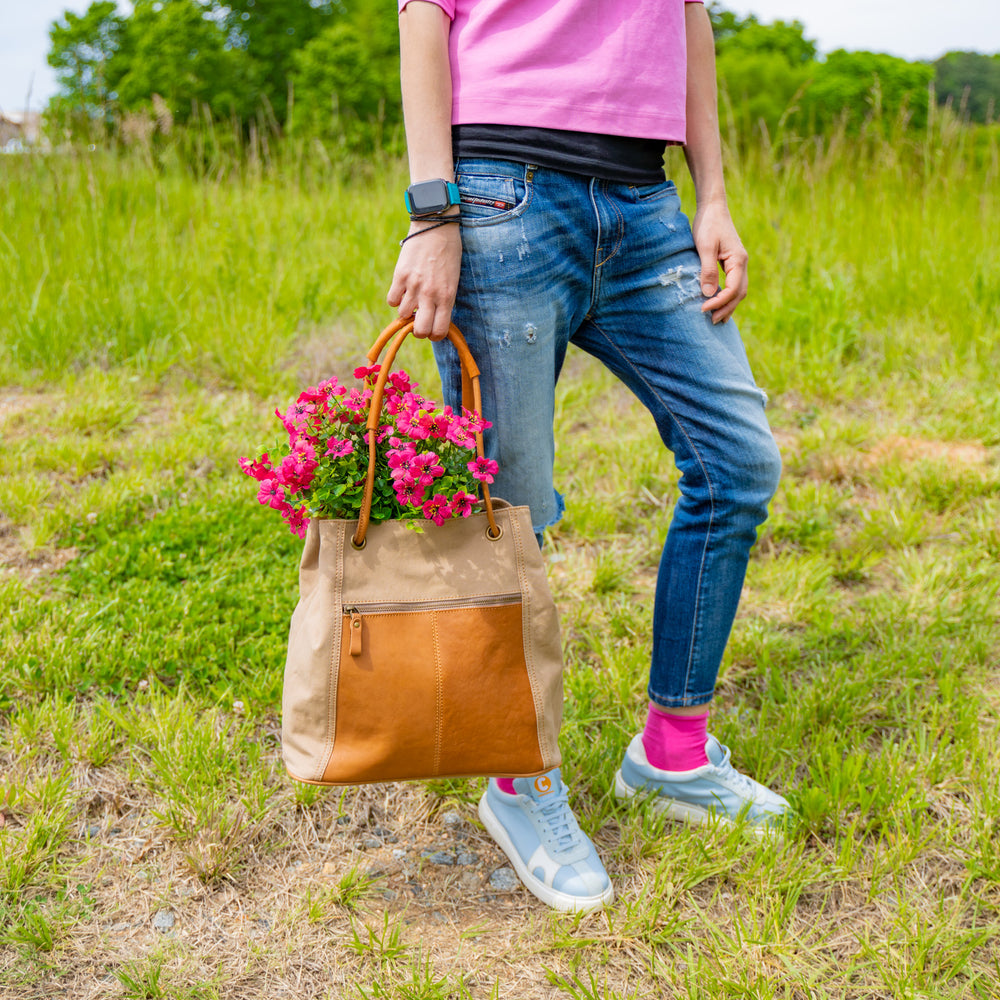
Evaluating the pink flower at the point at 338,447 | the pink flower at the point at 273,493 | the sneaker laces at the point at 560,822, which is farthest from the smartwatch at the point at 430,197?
the sneaker laces at the point at 560,822

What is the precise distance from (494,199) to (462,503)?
49 cm

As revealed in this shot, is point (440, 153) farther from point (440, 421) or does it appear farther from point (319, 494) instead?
point (319, 494)

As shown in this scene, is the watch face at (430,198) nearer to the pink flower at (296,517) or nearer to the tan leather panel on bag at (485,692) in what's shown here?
the pink flower at (296,517)

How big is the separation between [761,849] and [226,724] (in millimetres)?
1260

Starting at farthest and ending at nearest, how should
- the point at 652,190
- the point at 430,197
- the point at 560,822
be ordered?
the point at 560,822 < the point at 652,190 < the point at 430,197

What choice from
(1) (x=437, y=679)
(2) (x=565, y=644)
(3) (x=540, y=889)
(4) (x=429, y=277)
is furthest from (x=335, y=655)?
(2) (x=565, y=644)

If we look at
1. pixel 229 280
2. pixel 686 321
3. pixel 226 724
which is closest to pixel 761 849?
pixel 686 321

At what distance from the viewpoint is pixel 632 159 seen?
1.46m

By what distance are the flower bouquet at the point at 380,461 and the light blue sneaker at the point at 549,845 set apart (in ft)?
2.29

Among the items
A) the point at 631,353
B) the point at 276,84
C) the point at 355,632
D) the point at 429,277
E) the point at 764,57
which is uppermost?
the point at 764,57

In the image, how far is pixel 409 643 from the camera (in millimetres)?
1344

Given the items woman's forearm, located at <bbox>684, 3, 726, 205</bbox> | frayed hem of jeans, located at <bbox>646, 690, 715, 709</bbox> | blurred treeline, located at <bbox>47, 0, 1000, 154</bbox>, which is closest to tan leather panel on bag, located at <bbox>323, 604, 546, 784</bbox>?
frayed hem of jeans, located at <bbox>646, 690, 715, 709</bbox>

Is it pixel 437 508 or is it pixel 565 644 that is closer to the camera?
pixel 437 508

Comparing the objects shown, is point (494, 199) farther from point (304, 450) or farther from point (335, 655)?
point (335, 655)
